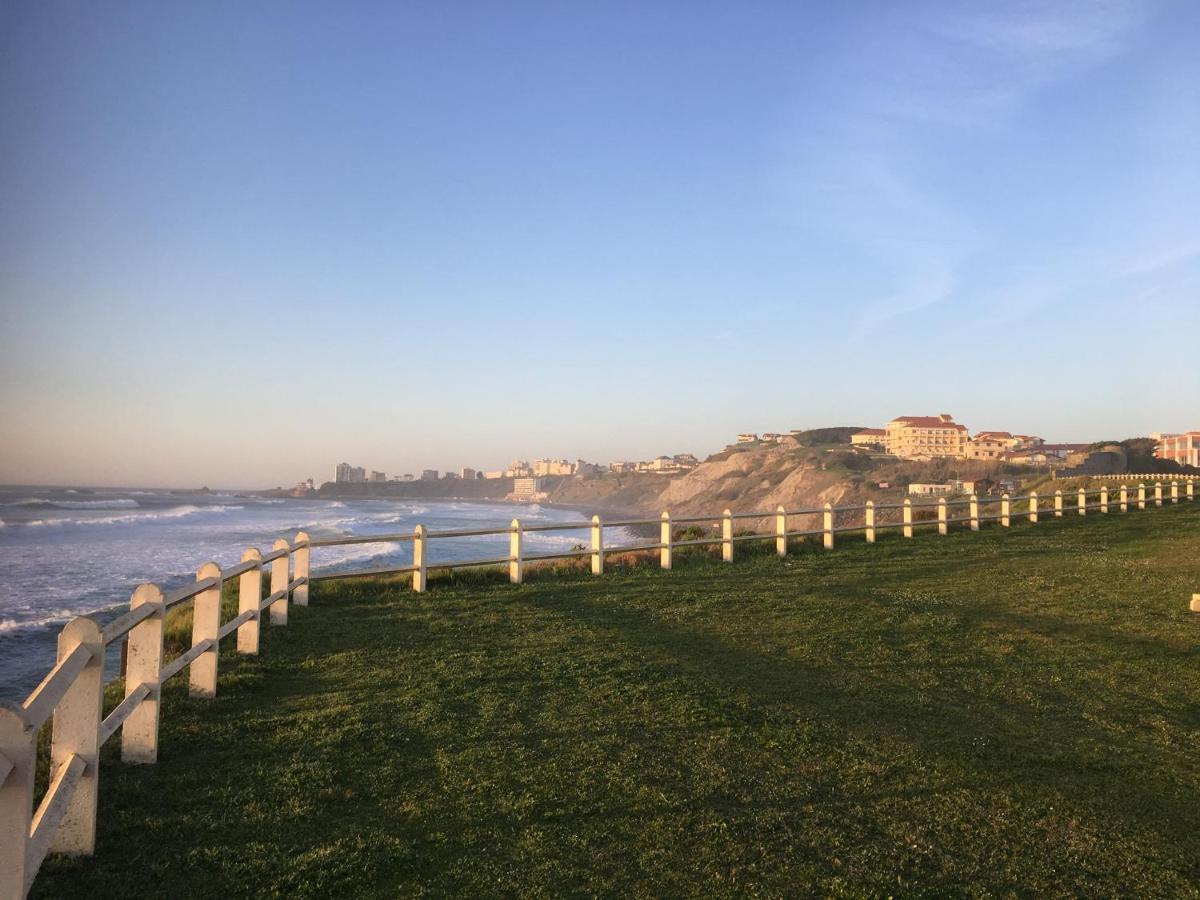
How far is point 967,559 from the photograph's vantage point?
55.4ft

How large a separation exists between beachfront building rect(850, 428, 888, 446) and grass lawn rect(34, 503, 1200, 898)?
177m

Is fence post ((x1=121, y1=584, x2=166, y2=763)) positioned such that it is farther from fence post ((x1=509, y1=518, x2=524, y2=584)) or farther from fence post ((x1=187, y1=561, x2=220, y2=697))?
fence post ((x1=509, y1=518, x2=524, y2=584))

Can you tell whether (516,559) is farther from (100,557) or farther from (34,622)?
(100,557)

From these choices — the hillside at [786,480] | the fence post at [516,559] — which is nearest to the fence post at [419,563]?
the fence post at [516,559]

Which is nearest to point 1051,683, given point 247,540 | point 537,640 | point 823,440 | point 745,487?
point 537,640

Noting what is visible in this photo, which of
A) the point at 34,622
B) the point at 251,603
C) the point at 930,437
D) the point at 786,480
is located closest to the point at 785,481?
the point at 786,480

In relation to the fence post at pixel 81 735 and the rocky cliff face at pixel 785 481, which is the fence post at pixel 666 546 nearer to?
the fence post at pixel 81 735

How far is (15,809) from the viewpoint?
295cm

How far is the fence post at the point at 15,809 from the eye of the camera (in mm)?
2926

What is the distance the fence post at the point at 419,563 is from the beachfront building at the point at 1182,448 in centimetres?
16799

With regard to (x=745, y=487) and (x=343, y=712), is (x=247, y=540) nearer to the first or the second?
(x=343, y=712)

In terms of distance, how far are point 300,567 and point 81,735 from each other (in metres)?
7.74

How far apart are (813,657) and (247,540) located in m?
50.3

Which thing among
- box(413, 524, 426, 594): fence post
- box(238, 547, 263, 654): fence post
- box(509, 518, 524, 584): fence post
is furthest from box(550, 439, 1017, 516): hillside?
box(238, 547, 263, 654): fence post
